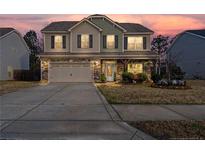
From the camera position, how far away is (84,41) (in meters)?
33.1

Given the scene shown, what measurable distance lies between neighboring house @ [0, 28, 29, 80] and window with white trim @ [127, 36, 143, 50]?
41.3 feet

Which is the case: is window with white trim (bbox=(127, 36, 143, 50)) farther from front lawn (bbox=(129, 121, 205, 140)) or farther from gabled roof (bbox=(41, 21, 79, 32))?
front lawn (bbox=(129, 121, 205, 140))

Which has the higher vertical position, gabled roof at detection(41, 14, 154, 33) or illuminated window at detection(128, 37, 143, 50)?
gabled roof at detection(41, 14, 154, 33)

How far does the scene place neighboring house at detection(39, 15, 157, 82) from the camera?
32.3 metres

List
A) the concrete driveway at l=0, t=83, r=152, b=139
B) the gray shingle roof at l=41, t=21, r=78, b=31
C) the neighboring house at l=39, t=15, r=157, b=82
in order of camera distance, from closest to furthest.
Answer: the concrete driveway at l=0, t=83, r=152, b=139, the neighboring house at l=39, t=15, r=157, b=82, the gray shingle roof at l=41, t=21, r=78, b=31

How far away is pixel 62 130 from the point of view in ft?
27.4

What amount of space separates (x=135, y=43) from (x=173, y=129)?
2556 cm

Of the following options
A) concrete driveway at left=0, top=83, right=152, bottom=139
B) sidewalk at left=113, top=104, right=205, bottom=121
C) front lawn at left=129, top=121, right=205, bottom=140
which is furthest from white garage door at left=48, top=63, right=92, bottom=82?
Answer: front lawn at left=129, top=121, right=205, bottom=140

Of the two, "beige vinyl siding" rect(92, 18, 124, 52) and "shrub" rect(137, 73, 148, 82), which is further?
"beige vinyl siding" rect(92, 18, 124, 52)

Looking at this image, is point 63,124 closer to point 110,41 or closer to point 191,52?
point 110,41
